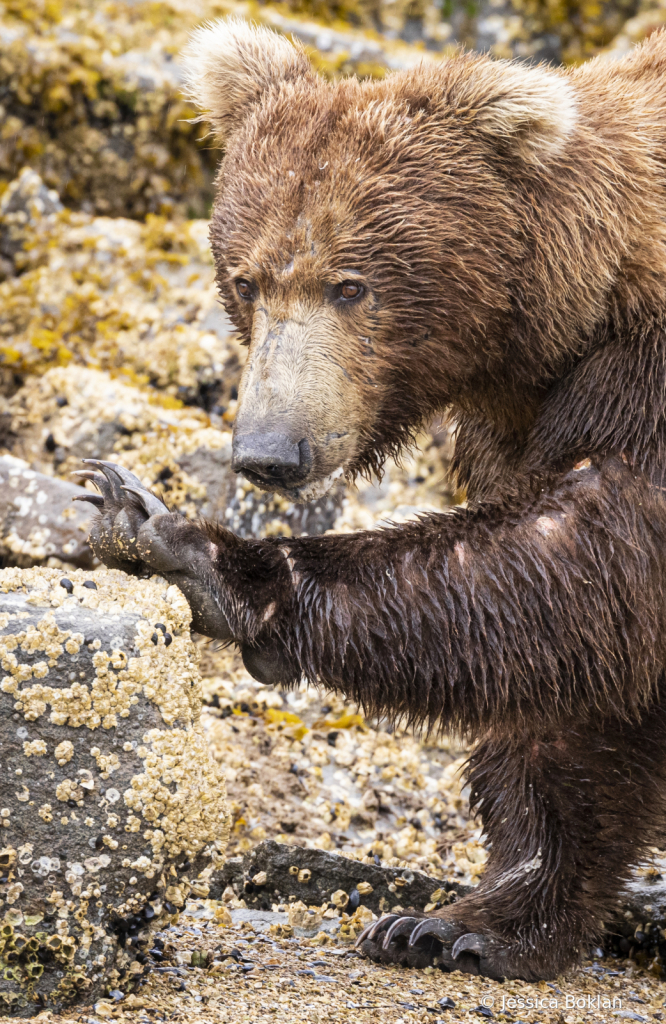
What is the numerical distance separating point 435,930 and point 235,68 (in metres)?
3.15

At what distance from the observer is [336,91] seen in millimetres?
3832

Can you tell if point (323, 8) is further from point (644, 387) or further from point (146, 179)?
point (644, 387)

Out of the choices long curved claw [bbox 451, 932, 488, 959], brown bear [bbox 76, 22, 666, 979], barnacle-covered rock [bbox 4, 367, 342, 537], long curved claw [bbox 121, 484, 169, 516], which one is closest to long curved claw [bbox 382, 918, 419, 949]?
long curved claw [bbox 451, 932, 488, 959]

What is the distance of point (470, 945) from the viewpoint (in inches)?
167

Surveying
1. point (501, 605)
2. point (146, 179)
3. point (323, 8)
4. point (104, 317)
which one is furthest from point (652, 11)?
point (501, 605)

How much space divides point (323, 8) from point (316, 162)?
807 centimetres

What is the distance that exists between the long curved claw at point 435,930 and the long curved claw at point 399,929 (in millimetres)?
31

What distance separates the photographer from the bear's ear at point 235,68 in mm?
4066

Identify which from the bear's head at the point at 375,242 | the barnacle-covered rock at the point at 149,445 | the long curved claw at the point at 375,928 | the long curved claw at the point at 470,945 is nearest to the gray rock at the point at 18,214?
the barnacle-covered rock at the point at 149,445

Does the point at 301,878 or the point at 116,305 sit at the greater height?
the point at 116,305

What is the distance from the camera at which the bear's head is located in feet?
11.7

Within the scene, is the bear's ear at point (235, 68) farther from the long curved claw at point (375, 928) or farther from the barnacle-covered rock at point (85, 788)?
the long curved claw at point (375, 928)

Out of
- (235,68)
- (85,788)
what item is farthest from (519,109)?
(85,788)

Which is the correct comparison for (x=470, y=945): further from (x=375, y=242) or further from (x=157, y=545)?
(x=375, y=242)
